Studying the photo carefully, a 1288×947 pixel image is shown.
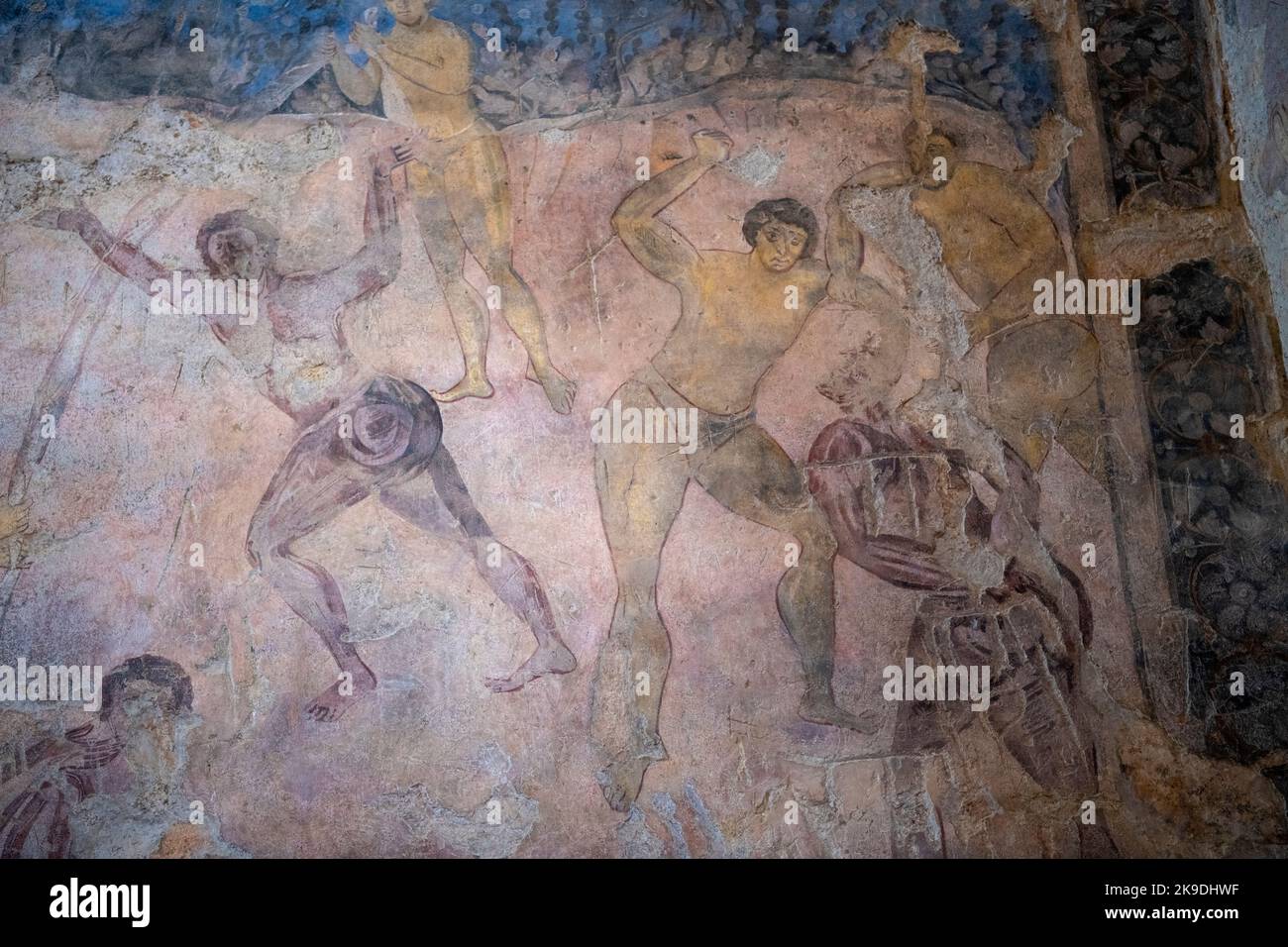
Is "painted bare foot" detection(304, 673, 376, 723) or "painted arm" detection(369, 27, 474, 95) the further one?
"painted arm" detection(369, 27, 474, 95)

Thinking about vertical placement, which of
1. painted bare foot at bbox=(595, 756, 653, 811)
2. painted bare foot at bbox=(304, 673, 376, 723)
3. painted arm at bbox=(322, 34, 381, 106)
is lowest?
painted bare foot at bbox=(595, 756, 653, 811)

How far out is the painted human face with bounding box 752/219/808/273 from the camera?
625 centimetres

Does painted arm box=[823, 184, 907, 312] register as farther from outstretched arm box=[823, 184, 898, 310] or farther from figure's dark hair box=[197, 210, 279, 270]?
figure's dark hair box=[197, 210, 279, 270]

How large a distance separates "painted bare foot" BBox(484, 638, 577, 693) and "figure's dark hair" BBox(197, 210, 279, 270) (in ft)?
7.44

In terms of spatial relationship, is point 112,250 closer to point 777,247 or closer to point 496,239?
point 496,239

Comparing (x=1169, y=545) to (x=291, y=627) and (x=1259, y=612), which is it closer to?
(x=1259, y=612)

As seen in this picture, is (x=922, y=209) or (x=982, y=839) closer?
(x=982, y=839)

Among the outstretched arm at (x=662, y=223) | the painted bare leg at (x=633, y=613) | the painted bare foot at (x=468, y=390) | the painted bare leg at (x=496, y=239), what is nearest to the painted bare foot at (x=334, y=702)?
the painted bare leg at (x=633, y=613)

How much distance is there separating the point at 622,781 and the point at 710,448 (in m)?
1.59

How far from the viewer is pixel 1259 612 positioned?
6.02 metres

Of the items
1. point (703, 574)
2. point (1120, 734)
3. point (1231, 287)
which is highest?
point (1231, 287)

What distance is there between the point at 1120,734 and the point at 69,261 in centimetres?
539

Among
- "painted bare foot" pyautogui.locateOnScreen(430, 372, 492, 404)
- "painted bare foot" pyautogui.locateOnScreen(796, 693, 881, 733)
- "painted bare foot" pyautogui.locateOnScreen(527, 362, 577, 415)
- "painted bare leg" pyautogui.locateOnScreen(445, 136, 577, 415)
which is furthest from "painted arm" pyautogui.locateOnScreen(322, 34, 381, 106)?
"painted bare foot" pyautogui.locateOnScreen(796, 693, 881, 733)

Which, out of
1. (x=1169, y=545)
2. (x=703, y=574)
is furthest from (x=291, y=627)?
(x=1169, y=545)
